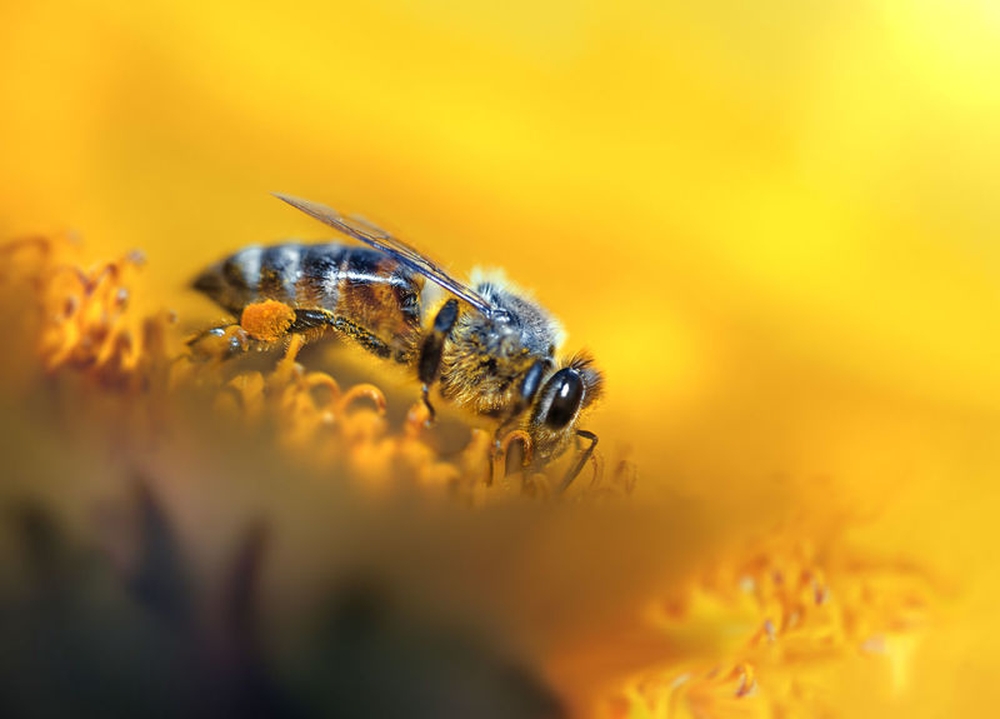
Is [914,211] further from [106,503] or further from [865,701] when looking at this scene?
[106,503]

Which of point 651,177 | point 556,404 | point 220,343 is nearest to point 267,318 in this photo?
point 220,343

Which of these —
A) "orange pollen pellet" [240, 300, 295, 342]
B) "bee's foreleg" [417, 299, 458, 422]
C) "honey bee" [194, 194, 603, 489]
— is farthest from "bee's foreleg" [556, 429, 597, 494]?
"orange pollen pellet" [240, 300, 295, 342]

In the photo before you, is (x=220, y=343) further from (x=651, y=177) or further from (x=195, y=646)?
(x=651, y=177)

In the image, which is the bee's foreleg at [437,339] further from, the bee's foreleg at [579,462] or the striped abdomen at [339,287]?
the bee's foreleg at [579,462]

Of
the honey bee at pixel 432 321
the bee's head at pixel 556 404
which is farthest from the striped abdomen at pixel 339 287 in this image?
the bee's head at pixel 556 404

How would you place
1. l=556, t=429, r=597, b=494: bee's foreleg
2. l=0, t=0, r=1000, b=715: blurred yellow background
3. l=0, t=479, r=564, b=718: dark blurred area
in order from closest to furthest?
l=0, t=479, r=564, b=718: dark blurred area → l=556, t=429, r=597, b=494: bee's foreleg → l=0, t=0, r=1000, b=715: blurred yellow background

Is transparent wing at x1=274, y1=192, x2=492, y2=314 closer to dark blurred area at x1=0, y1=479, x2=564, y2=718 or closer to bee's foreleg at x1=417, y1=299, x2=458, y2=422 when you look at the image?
bee's foreleg at x1=417, y1=299, x2=458, y2=422

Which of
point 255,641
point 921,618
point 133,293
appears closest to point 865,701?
point 921,618
